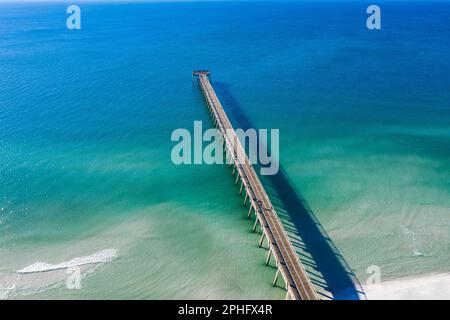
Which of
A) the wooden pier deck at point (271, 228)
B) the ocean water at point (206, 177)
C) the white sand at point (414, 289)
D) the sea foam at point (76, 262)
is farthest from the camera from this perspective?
the ocean water at point (206, 177)

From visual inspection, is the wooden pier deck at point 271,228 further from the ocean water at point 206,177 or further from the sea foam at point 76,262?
the sea foam at point 76,262

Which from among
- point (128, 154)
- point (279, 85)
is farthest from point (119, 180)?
point (279, 85)

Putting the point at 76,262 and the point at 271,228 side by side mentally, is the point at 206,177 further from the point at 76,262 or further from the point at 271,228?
the point at 76,262

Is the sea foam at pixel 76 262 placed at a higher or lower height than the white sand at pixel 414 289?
higher

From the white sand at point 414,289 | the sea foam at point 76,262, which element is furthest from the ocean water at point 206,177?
the white sand at point 414,289

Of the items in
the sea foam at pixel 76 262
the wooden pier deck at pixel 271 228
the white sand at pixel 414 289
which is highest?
the wooden pier deck at pixel 271 228

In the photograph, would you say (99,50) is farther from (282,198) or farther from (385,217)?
(385,217)
